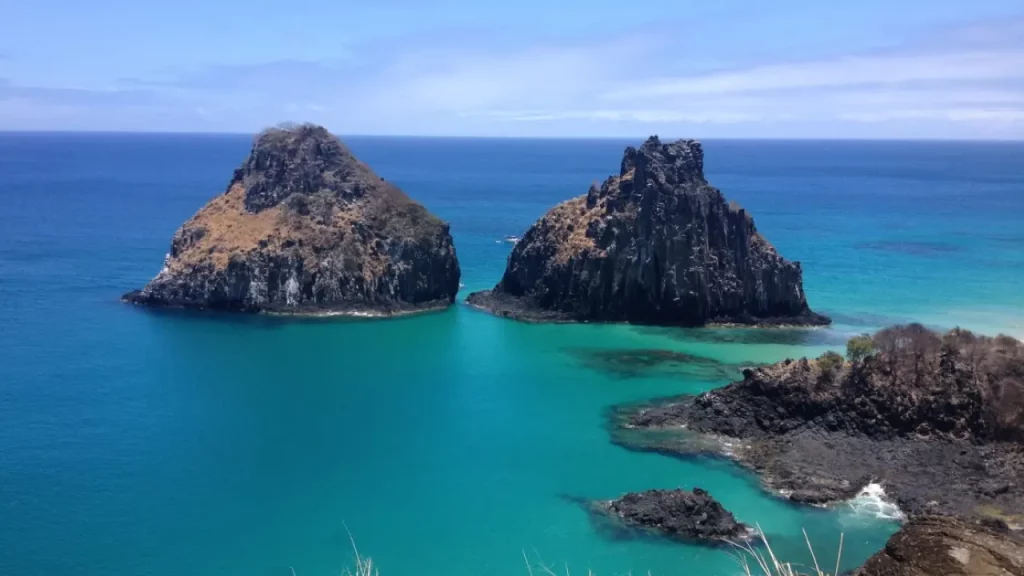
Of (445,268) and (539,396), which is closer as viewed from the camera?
(539,396)

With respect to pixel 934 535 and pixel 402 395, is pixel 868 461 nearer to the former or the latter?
pixel 402 395

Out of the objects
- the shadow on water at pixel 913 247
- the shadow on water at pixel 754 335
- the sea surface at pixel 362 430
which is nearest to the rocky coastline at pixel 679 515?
the sea surface at pixel 362 430

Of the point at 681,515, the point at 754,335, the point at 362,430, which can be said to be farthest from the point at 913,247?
the point at 681,515

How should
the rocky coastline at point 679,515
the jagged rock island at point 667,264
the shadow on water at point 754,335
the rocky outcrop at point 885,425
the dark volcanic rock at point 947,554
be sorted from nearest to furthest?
the dark volcanic rock at point 947,554, the rocky coastline at point 679,515, the rocky outcrop at point 885,425, the shadow on water at point 754,335, the jagged rock island at point 667,264

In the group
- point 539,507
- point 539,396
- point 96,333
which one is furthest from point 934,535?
point 96,333

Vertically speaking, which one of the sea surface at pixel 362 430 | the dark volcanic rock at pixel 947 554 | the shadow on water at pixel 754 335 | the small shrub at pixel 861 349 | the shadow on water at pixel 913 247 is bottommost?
the sea surface at pixel 362 430

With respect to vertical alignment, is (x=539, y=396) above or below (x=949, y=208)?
below

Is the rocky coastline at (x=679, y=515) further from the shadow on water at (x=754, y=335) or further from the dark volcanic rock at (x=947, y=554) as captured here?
the shadow on water at (x=754, y=335)

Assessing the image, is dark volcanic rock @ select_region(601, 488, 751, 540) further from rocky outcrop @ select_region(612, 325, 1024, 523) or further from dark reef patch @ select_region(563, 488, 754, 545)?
rocky outcrop @ select_region(612, 325, 1024, 523)
